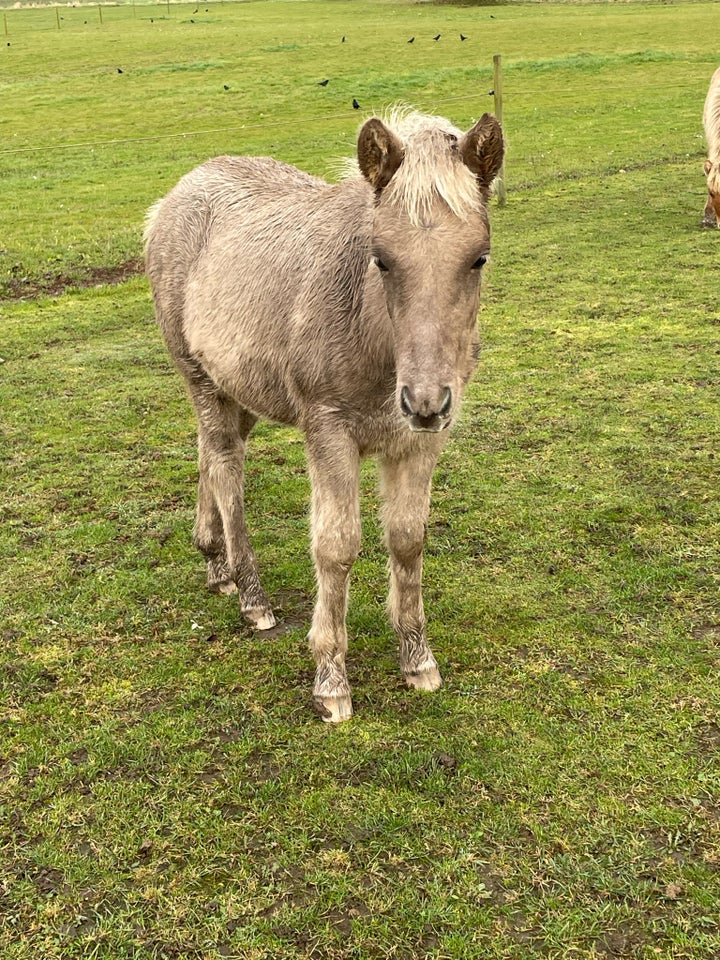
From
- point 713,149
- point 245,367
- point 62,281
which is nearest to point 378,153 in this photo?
point 245,367

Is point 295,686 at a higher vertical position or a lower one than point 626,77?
lower

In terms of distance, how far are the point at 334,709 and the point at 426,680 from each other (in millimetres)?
563

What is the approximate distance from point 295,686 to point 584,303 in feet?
26.2

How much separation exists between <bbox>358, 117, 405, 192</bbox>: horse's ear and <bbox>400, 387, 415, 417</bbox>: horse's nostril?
92cm

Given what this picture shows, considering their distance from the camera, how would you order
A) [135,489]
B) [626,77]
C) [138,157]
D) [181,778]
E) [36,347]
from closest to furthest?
[181,778]
[135,489]
[36,347]
[138,157]
[626,77]

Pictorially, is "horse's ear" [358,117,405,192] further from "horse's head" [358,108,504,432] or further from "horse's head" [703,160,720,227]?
"horse's head" [703,160,720,227]

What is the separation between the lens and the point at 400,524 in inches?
177

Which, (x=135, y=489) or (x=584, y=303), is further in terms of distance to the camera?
(x=584, y=303)

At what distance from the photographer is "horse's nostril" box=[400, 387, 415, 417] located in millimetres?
3324

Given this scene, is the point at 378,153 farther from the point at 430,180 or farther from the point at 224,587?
the point at 224,587

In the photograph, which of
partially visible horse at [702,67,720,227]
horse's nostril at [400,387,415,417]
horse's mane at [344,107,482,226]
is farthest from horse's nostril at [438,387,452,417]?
partially visible horse at [702,67,720,227]

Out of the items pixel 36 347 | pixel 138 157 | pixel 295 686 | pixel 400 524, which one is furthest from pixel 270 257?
pixel 138 157

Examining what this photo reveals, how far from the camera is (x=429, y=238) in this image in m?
3.43

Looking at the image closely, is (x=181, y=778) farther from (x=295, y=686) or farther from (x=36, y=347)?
(x=36, y=347)
